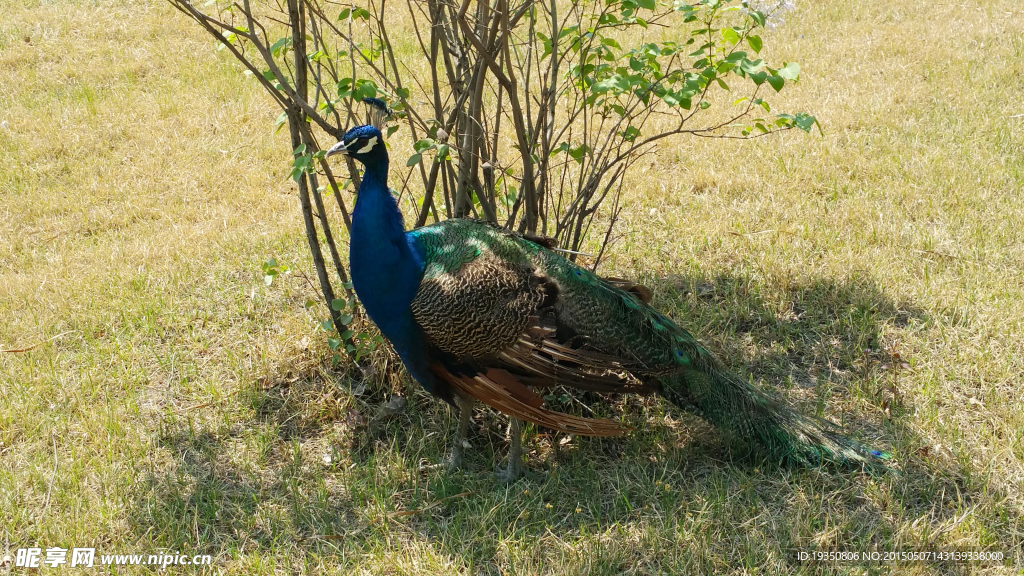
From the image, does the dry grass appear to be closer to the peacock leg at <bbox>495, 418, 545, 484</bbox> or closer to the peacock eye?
the peacock leg at <bbox>495, 418, 545, 484</bbox>

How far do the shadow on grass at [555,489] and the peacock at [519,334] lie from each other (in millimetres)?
174

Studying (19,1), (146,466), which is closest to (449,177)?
(146,466)

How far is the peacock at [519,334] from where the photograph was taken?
303cm

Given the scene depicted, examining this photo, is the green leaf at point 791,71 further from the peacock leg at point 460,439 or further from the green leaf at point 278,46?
the green leaf at point 278,46

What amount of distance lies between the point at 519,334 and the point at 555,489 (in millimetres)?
702

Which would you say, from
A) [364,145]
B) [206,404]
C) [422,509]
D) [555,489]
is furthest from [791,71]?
[206,404]

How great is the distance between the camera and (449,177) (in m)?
4.06

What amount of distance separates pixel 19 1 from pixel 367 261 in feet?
28.5

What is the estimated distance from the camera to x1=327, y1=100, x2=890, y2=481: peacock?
3027mm

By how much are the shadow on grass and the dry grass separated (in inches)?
0.5

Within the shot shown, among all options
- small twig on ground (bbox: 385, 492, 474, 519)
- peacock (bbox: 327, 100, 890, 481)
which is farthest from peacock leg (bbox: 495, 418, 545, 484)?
small twig on ground (bbox: 385, 492, 474, 519)

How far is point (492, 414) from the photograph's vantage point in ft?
12.3

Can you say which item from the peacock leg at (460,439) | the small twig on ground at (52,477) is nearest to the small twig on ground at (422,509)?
the peacock leg at (460,439)

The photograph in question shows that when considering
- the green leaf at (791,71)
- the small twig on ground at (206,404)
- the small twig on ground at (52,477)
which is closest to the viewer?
the green leaf at (791,71)
